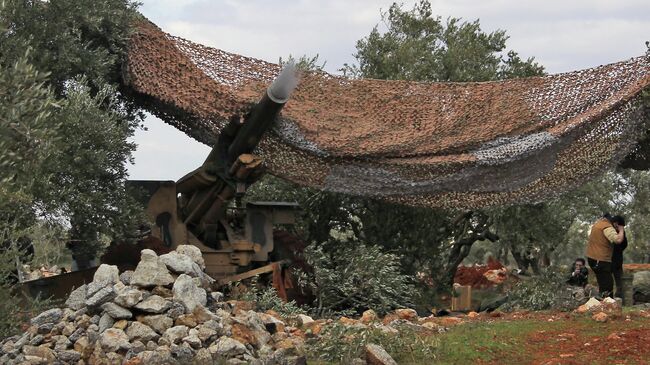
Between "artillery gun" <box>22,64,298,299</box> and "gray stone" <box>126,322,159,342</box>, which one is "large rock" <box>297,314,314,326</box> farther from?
"gray stone" <box>126,322,159,342</box>

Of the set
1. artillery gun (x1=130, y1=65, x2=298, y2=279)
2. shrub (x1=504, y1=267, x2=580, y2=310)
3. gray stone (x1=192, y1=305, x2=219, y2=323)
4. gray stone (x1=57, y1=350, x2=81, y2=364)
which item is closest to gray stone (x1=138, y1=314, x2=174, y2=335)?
gray stone (x1=192, y1=305, x2=219, y2=323)

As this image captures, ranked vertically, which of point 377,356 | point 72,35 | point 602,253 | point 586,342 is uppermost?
point 72,35

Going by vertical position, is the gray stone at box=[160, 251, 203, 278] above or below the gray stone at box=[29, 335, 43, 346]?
above

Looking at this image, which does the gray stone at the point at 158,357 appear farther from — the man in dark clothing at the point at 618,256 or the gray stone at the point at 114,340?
the man in dark clothing at the point at 618,256

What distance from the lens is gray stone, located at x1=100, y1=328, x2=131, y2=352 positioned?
9367 mm

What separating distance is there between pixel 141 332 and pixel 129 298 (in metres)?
0.45

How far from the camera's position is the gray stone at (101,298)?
9.95m

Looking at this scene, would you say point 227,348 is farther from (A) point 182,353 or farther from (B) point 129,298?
(B) point 129,298

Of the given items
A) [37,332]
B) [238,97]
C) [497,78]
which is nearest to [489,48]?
[497,78]

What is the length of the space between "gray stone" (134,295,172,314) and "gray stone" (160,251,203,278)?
2.48ft

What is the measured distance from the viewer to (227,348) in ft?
30.8

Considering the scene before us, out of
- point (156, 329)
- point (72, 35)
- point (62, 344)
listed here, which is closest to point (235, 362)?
point (156, 329)

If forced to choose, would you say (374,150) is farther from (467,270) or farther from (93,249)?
(467,270)

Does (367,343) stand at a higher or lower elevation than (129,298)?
lower
